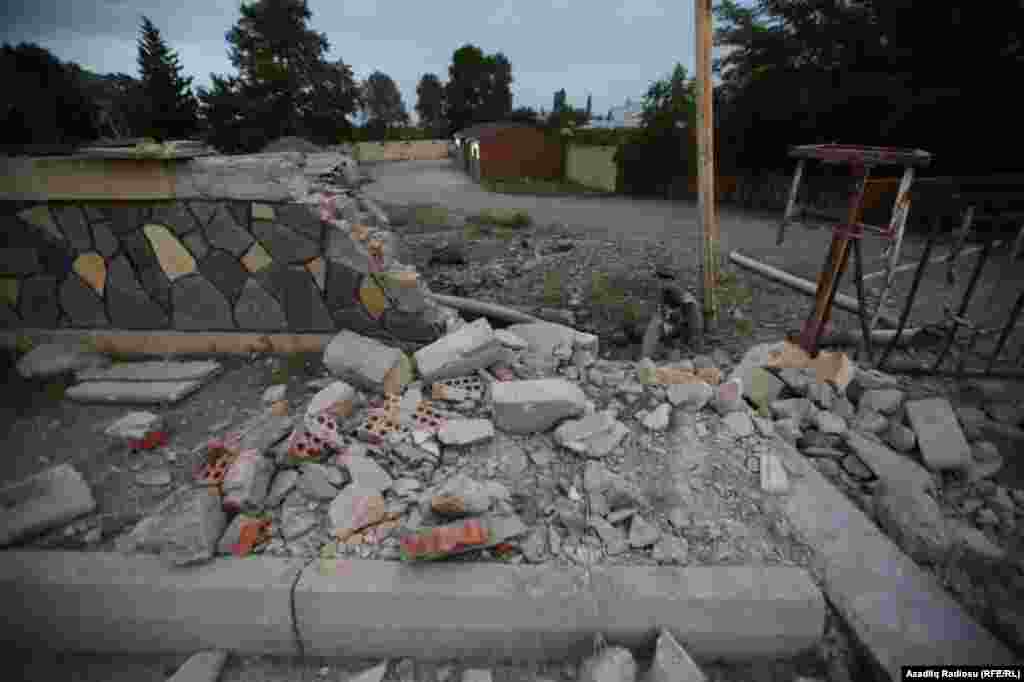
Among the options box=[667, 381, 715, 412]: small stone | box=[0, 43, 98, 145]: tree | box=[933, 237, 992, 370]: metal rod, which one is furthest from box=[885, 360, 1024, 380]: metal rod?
box=[0, 43, 98, 145]: tree

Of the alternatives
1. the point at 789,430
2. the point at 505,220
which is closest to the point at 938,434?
the point at 789,430

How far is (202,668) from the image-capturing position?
175 cm

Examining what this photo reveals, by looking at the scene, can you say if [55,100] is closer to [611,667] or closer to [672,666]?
[611,667]

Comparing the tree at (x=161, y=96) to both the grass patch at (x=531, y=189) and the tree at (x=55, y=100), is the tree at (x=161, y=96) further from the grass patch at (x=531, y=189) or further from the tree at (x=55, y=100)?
the grass patch at (x=531, y=189)

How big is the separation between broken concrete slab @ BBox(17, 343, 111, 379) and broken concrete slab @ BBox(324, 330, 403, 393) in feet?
5.95

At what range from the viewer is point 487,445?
2441 mm

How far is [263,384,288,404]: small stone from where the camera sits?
290cm

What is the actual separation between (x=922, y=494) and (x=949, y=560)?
395mm

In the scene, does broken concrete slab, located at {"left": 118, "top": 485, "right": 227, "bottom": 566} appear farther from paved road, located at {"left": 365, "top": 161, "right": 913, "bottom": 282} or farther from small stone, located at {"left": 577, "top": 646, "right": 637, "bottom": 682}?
paved road, located at {"left": 365, "top": 161, "right": 913, "bottom": 282}

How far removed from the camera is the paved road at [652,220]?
8164 millimetres

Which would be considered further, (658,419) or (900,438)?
(900,438)

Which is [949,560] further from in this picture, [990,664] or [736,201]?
[736,201]

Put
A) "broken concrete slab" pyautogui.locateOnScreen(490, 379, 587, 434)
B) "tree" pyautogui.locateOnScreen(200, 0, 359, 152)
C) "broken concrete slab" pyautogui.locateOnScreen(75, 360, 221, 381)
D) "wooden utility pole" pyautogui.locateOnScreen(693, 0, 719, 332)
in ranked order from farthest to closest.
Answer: "tree" pyautogui.locateOnScreen(200, 0, 359, 152), "wooden utility pole" pyautogui.locateOnScreen(693, 0, 719, 332), "broken concrete slab" pyautogui.locateOnScreen(75, 360, 221, 381), "broken concrete slab" pyautogui.locateOnScreen(490, 379, 587, 434)

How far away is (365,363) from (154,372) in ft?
5.22
